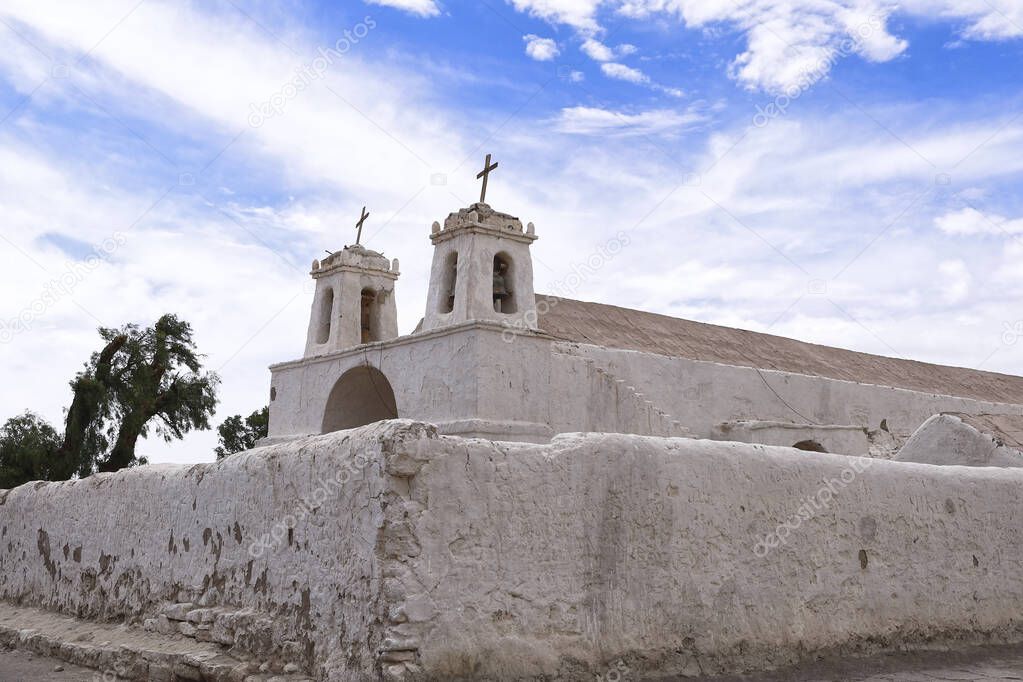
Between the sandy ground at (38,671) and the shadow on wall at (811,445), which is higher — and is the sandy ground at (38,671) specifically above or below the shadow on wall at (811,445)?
below

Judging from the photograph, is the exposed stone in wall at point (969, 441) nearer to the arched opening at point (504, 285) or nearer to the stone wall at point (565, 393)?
the stone wall at point (565, 393)

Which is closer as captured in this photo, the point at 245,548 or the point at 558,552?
the point at 558,552

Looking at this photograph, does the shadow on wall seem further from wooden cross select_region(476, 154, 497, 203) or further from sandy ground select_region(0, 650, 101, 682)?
sandy ground select_region(0, 650, 101, 682)

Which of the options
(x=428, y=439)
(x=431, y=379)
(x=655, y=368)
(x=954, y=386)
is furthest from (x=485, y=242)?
(x=954, y=386)

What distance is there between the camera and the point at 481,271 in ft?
50.2

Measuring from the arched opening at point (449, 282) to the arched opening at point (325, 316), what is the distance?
305 centimetres

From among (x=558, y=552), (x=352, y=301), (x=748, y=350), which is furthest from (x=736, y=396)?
(x=558, y=552)

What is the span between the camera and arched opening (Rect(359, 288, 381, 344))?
60.3ft

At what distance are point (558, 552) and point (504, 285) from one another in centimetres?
1059

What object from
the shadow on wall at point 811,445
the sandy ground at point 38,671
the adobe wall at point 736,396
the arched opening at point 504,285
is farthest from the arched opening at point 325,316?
the sandy ground at point 38,671

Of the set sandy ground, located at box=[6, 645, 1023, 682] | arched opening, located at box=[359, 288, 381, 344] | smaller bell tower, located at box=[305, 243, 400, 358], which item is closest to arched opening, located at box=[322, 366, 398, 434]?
smaller bell tower, located at box=[305, 243, 400, 358]

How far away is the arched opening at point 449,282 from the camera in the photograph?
51.9 feet

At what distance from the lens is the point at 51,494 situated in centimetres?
890

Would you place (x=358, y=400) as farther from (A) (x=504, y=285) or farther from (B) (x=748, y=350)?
(B) (x=748, y=350)
